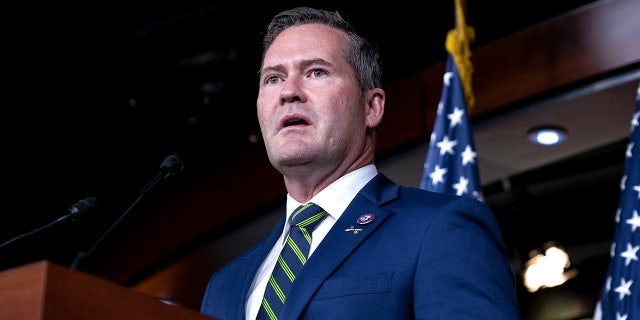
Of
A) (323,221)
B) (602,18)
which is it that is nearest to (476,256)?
(323,221)

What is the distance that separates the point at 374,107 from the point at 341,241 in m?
0.52

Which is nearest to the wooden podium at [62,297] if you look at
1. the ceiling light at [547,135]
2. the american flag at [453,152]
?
the american flag at [453,152]

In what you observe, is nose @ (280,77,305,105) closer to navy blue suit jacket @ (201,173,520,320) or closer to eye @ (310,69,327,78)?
eye @ (310,69,327,78)

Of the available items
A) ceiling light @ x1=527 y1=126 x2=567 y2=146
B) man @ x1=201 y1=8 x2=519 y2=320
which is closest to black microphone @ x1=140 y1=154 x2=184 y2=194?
man @ x1=201 y1=8 x2=519 y2=320

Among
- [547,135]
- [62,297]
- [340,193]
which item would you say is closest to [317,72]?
[340,193]

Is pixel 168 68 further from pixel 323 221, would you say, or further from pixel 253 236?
pixel 323 221

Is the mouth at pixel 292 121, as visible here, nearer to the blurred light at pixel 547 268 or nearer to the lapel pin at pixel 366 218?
the lapel pin at pixel 366 218

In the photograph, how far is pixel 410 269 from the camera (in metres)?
1.55

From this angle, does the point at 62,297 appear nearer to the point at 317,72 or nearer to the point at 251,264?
the point at 251,264

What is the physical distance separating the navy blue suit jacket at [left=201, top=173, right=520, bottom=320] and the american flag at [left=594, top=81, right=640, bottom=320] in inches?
52.5

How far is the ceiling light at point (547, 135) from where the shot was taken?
162 inches

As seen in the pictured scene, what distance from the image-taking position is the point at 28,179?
464cm

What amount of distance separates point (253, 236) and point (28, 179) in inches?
44.9

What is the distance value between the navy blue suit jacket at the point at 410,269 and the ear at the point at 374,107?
36cm
